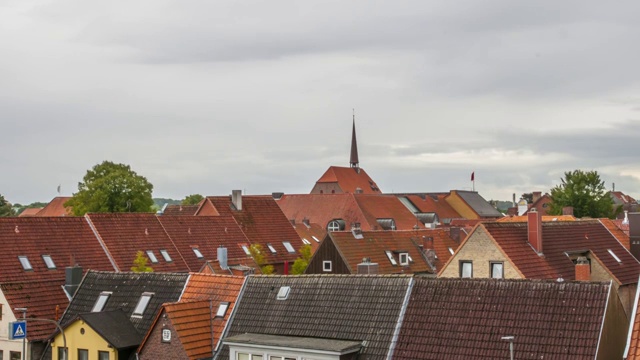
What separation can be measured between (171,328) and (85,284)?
903 cm

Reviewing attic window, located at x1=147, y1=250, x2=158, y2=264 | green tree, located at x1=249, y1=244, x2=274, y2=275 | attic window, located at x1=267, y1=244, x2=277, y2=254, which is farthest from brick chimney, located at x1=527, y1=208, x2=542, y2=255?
attic window, located at x1=267, y1=244, x2=277, y2=254

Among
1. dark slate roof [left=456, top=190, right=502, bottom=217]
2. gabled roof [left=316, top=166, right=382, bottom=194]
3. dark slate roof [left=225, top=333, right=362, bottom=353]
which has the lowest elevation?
dark slate roof [left=225, top=333, right=362, bottom=353]

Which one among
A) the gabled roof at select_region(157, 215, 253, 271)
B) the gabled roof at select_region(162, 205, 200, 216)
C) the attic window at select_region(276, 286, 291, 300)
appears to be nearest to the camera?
the attic window at select_region(276, 286, 291, 300)

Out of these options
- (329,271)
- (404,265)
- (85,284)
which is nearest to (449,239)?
(404,265)

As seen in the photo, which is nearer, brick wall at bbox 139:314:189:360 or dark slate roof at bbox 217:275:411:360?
dark slate roof at bbox 217:275:411:360

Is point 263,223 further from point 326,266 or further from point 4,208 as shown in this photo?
point 4,208

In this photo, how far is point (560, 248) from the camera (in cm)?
4666

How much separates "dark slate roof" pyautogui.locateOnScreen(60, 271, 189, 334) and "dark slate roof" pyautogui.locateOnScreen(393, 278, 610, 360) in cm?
1192

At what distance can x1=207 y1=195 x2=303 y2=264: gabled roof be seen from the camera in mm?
70188

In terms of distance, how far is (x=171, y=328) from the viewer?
31688 mm

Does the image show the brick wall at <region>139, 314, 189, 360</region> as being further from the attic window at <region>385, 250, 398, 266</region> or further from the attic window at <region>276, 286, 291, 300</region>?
the attic window at <region>385, 250, 398, 266</region>

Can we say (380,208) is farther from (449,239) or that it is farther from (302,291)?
(302,291)

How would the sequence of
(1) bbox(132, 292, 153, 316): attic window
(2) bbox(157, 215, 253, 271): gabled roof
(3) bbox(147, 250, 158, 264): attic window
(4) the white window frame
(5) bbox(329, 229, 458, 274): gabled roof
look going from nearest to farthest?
(1) bbox(132, 292, 153, 316): attic window, (4) the white window frame, (5) bbox(329, 229, 458, 274): gabled roof, (3) bbox(147, 250, 158, 264): attic window, (2) bbox(157, 215, 253, 271): gabled roof

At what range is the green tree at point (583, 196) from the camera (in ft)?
333
